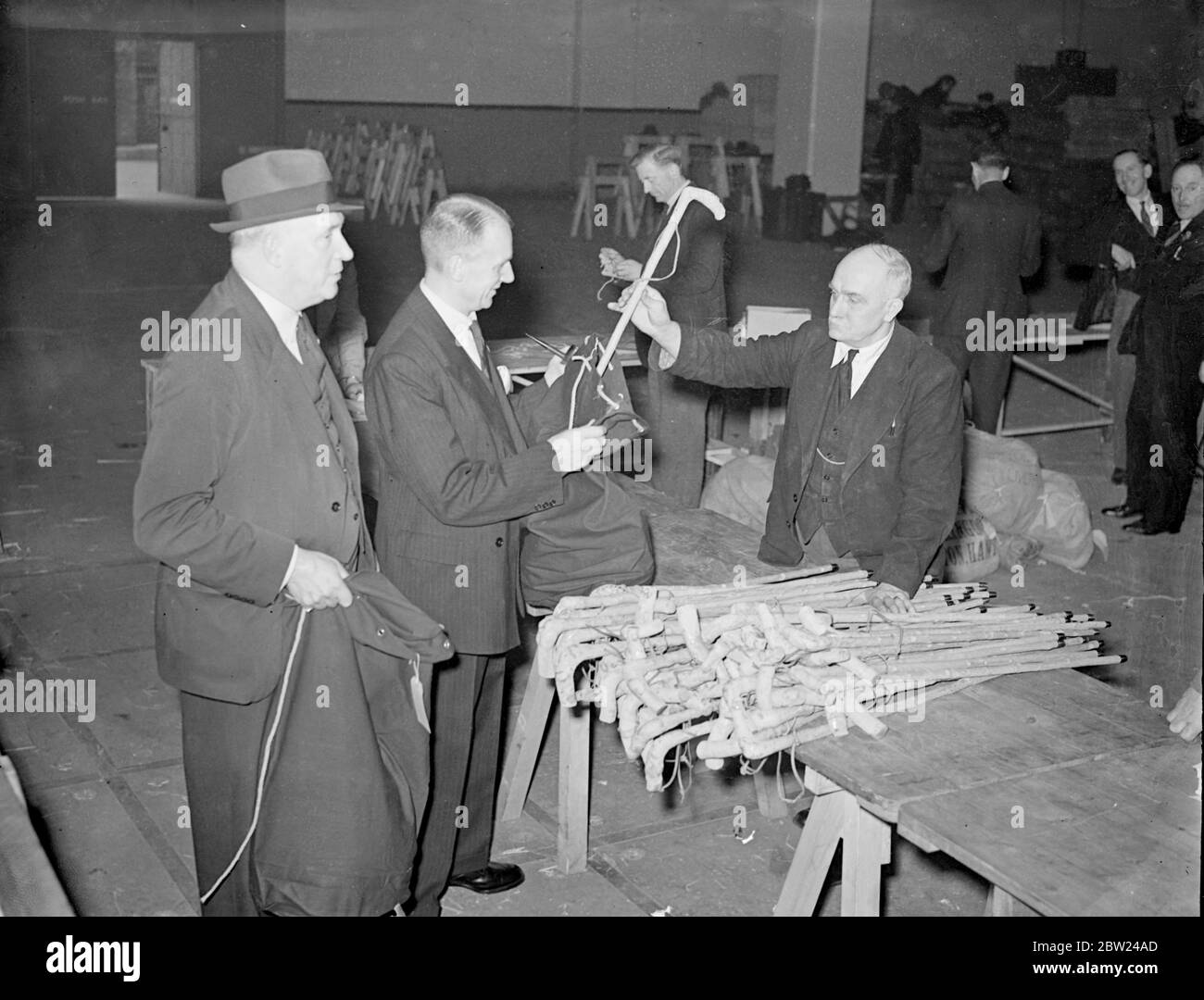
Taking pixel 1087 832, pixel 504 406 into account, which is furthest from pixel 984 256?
pixel 1087 832

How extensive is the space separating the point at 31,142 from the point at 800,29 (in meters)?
9.91

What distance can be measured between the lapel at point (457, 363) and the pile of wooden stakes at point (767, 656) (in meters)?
0.51

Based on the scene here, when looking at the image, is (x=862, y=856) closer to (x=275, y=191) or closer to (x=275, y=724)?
(x=275, y=724)

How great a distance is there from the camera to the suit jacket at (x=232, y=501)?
286 cm

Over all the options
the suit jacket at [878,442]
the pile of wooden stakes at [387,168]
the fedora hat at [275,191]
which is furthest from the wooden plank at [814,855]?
the pile of wooden stakes at [387,168]

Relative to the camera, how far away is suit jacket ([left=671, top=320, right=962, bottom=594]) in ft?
12.3

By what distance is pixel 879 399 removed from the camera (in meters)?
3.85

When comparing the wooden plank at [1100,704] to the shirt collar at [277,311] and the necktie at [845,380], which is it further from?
the shirt collar at [277,311]

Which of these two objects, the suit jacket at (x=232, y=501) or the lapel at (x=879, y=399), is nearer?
the suit jacket at (x=232, y=501)

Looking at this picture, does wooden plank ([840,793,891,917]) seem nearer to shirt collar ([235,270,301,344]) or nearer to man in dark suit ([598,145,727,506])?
shirt collar ([235,270,301,344])

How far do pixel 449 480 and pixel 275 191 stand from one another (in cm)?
78

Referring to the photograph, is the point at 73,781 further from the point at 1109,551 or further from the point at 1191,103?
the point at 1191,103

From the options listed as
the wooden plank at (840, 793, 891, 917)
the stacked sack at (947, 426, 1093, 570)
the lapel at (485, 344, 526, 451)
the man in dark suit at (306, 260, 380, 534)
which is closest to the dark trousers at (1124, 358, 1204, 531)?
the stacked sack at (947, 426, 1093, 570)

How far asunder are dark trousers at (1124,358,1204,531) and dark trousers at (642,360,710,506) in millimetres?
2514
